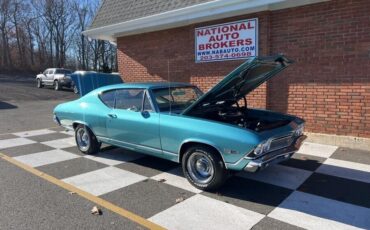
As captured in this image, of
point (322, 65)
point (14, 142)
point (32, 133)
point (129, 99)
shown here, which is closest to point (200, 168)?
point (129, 99)

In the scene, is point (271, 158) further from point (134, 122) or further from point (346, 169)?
point (134, 122)

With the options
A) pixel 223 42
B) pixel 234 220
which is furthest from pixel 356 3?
pixel 234 220

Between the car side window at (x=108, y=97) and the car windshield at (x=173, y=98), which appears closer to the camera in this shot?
the car windshield at (x=173, y=98)

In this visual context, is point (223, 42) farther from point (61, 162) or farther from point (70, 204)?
point (70, 204)

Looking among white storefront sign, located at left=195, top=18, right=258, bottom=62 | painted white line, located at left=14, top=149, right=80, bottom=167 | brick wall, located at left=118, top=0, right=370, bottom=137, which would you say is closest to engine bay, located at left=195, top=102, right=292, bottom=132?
brick wall, located at left=118, top=0, right=370, bottom=137

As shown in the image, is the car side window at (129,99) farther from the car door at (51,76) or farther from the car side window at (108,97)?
the car door at (51,76)

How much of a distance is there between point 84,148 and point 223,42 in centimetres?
422

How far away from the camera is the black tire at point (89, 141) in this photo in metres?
6.33

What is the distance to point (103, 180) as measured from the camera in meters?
5.00

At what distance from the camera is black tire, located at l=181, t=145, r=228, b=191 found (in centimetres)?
434

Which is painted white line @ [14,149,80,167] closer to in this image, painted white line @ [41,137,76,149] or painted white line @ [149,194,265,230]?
painted white line @ [41,137,76,149]

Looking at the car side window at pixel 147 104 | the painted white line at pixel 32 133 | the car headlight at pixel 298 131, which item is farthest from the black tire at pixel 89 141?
the car headlight at pixel 298 131

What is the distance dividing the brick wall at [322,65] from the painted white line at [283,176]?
7.09ft

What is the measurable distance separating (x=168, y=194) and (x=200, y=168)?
0.56 m
